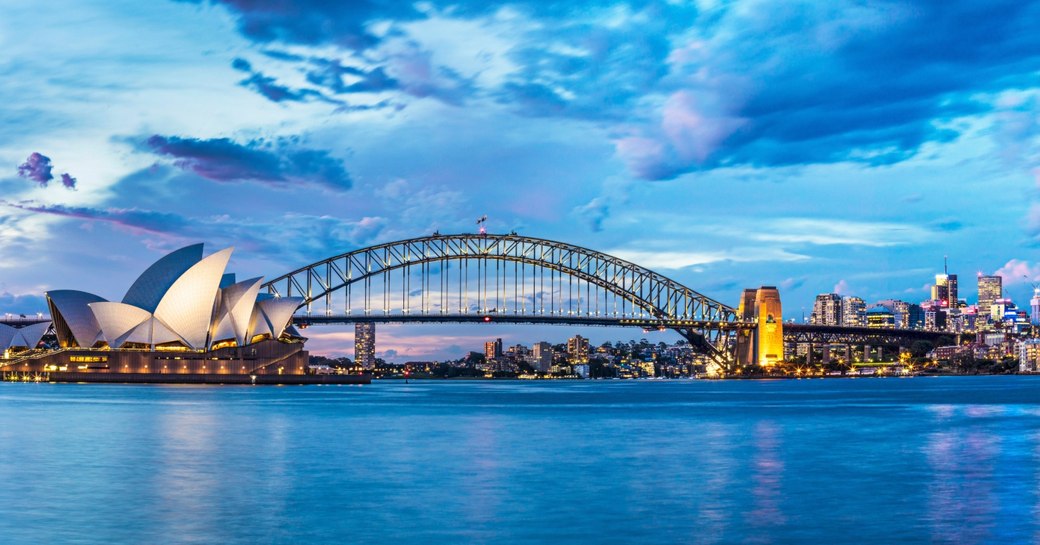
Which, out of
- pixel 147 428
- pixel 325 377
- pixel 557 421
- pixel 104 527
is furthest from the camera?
pixel 325 377

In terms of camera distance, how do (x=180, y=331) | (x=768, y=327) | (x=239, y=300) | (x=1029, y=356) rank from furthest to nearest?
(x=1029, y=356) → (x=768, y=327) → (x=239, y=300) → (x=180, y=331)

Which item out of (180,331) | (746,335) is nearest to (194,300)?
(180,331)

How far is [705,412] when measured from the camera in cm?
5209

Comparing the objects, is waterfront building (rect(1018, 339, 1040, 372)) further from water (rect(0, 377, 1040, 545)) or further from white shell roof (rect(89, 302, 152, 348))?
water (rect(0, 377, 1040, 545))

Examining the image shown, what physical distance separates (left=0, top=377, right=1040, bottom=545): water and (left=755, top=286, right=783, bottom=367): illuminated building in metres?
79.1

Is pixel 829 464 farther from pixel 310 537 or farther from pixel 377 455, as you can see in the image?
pixel 310 537

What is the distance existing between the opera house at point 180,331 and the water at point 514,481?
41.4 metres

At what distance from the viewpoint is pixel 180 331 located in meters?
87.7

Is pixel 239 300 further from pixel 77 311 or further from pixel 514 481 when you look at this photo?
pixel 514 481

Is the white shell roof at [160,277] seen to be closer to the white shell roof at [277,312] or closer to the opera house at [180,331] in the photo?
the opera house at [180,331]

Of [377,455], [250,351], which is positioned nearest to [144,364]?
[250,351]

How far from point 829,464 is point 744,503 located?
24.6 feet

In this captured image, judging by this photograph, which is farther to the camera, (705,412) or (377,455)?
(705,412)

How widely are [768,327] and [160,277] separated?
6456cm
